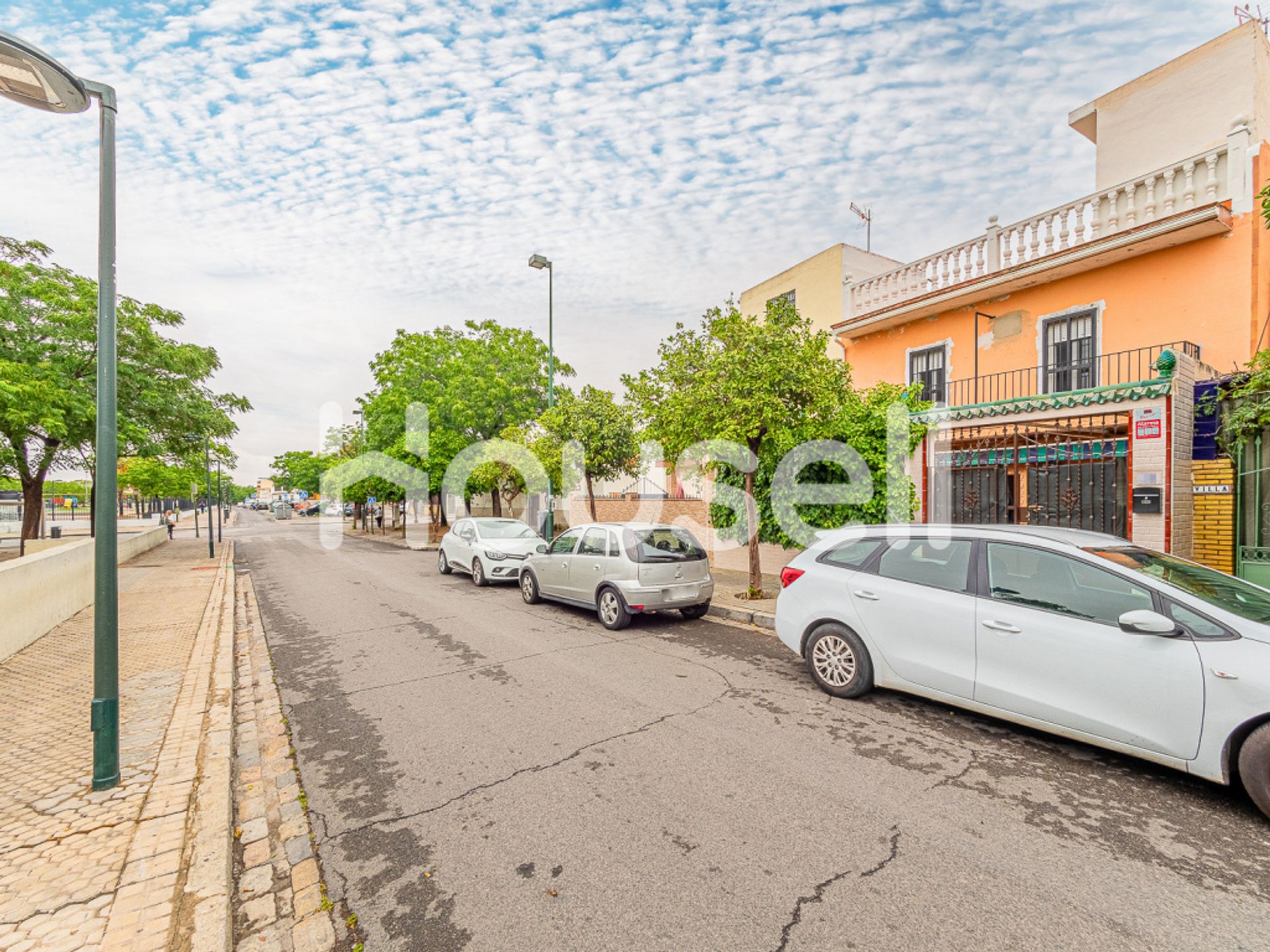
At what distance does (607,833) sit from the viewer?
3.29 m

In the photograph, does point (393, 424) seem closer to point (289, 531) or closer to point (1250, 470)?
point (289, 531)

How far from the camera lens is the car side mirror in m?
3.55

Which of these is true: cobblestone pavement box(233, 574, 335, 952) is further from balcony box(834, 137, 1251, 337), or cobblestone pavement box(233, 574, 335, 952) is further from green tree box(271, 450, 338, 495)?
green tree box(271, 450, 338, 495)

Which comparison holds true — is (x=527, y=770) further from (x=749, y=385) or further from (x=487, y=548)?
(x=487, y=548)

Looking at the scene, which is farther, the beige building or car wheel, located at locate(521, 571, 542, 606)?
the beige building

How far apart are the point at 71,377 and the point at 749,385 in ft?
55.5

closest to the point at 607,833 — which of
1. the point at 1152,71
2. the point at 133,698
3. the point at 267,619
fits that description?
the point at 133,698

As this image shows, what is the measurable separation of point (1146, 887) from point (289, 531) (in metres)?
44.2

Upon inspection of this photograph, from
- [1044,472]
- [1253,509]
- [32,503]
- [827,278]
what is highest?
[827,278]

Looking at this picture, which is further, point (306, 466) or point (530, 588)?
point (306, 466)

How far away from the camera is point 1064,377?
36.3 ft

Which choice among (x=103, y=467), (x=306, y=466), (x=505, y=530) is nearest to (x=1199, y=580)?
(x=103, y=467)

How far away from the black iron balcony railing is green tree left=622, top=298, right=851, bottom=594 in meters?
3.28

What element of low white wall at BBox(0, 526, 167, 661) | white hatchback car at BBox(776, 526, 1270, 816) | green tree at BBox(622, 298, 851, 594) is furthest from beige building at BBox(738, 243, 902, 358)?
low white wall at BBox(0, 526, 167, 661)
